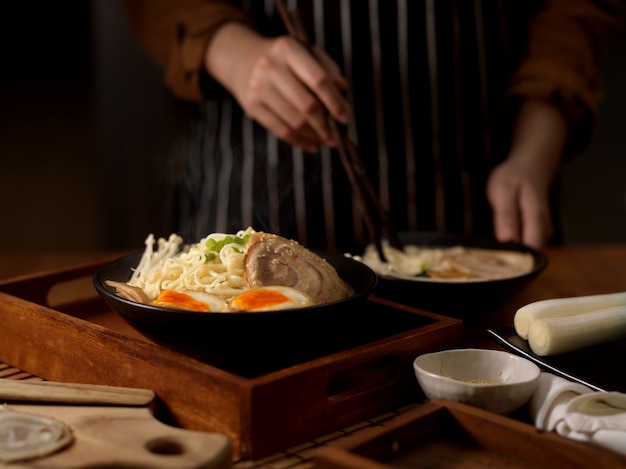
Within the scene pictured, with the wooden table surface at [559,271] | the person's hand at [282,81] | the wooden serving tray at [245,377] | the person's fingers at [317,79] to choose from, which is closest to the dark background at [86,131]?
the wooden table surface at [559,271]

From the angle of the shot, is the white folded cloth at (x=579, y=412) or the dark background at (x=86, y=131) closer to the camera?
the white folded cloth at (x=579, y=412)

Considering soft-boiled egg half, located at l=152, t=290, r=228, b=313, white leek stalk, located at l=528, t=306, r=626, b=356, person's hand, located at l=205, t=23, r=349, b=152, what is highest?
person's hand, located at l=205, t=23, r=349, b=152

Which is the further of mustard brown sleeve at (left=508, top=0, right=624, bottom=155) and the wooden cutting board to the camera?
mustard brown sleeve at (left=508, top=0, right=624, bottom=155)

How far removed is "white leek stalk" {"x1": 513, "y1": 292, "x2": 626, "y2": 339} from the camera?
144 cm

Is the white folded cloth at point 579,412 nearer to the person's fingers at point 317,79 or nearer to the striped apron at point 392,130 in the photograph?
the person's fingers at point 317,79

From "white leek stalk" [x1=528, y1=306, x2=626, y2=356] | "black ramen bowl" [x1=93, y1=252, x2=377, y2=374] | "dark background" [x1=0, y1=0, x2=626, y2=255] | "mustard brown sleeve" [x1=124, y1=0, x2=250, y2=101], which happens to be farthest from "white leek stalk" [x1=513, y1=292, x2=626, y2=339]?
"dark background" [x1=0, y1=0, x2=626, y2=255]

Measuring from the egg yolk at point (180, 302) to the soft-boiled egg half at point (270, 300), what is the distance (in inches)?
2.0

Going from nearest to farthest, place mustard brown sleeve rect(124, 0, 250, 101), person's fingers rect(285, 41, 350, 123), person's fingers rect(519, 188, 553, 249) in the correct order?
person's fingers rect(285, 41, 350, 123), person's fingers rect(519, 188, 553, 249), mustard brown sleeve rect(124, 0, 250, 101)

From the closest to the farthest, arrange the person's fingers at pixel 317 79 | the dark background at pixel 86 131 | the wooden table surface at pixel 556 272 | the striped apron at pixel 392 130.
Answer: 1. the wooden table surface at pixel 556 272
2. the person's fingers at pixel 317 79
3. the striped apron at pixel 392 130
4. the dark background at pixel 86 131

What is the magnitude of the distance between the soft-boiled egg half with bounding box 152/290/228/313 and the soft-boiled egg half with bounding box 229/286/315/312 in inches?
1.1

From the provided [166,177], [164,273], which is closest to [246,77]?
[164,273]

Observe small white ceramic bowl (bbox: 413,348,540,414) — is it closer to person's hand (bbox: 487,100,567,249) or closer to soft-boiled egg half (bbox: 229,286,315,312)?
soft-boiled egg half (bbox: 229,286,315,312)

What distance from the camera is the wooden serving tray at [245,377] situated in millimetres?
1181

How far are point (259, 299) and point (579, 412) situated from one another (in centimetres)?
50
